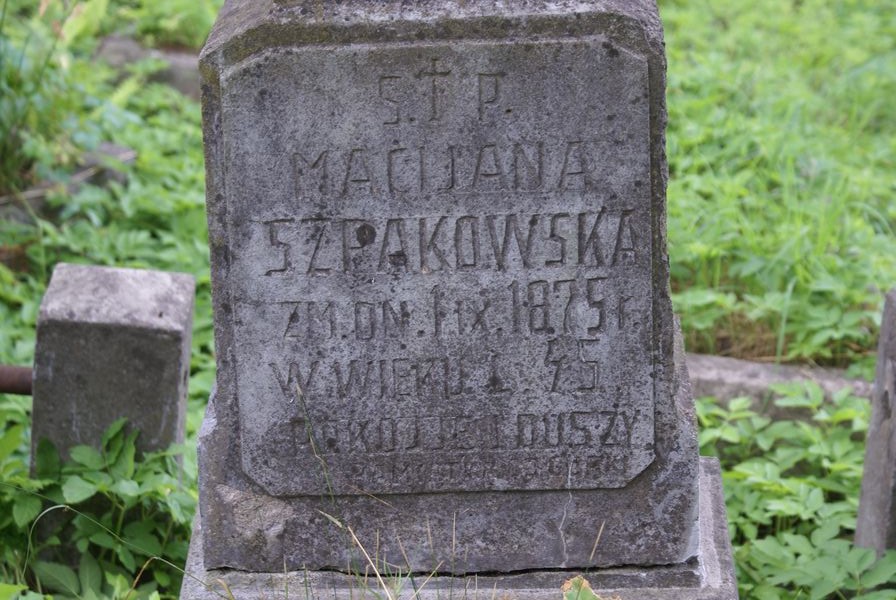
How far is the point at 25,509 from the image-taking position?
2.76 metres

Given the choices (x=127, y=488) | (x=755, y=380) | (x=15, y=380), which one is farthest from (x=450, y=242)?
(x=755, y=380)

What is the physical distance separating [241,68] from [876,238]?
9.21 ft

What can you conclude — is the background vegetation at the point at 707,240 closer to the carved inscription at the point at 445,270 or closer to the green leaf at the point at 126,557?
the green leaf at the point at 126,557

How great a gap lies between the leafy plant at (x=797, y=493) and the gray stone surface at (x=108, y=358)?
133 cm

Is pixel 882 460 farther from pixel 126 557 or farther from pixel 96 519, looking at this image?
pixel 96 519

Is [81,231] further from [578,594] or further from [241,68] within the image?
[578,594]

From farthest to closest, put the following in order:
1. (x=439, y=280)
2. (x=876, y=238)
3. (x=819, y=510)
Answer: (x=876, y=238) → (x=819, y=510) → (x=439, y=280)

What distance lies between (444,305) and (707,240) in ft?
7.02

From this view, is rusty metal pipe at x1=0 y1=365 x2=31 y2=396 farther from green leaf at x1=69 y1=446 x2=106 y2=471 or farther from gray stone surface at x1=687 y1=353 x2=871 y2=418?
gray stone surface at x1=687 y1=353 x2=871 y2=418

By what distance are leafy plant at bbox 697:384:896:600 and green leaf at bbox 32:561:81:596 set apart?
144 cm

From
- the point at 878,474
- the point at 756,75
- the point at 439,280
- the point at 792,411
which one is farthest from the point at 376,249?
the point at 756,75

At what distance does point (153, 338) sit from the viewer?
2.87m

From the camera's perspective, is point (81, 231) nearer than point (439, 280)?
No

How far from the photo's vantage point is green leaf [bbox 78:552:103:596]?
274 cm
